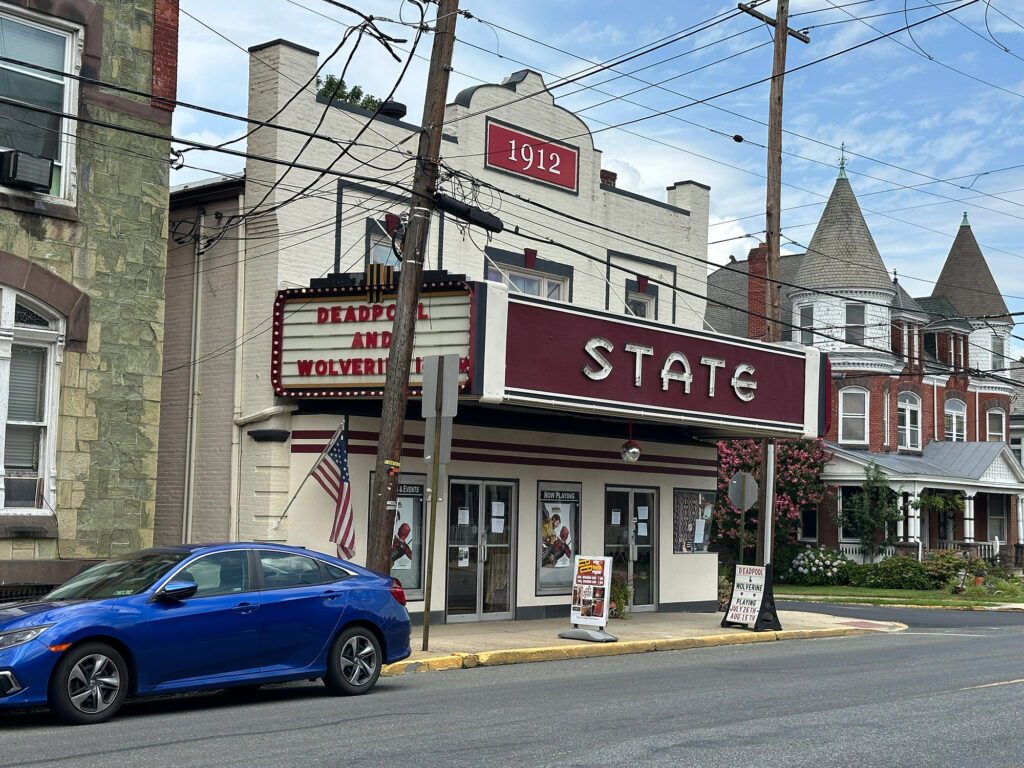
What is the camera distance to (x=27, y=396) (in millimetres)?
15188

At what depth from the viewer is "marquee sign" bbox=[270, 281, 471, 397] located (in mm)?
16984

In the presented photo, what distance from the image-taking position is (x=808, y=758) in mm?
8594

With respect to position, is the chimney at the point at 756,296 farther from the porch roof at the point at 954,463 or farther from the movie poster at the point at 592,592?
the movie poster at the point at 592,592

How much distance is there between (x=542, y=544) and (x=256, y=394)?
18.7 feet

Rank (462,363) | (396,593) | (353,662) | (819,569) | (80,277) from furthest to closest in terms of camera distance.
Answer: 1. (819,569)
2. (462,363)
3. (80,277)
4. (396,593)
5. (353,662)

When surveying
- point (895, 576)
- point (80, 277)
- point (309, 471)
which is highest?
point (80, 277)

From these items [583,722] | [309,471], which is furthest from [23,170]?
[583,722]

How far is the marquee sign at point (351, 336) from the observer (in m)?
17.0

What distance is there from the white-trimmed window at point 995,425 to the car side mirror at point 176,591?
44.1 m

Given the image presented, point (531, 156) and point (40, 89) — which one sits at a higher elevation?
point (531, 156)

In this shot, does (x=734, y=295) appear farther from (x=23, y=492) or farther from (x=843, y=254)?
(x=23, y=492)

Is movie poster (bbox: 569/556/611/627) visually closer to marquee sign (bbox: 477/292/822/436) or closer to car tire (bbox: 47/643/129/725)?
marquee sign (bbox: 477/292/822/436)

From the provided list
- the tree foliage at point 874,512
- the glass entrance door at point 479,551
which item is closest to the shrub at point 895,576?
the tree foliage at point 874,512

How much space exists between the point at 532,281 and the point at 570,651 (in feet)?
26.6
